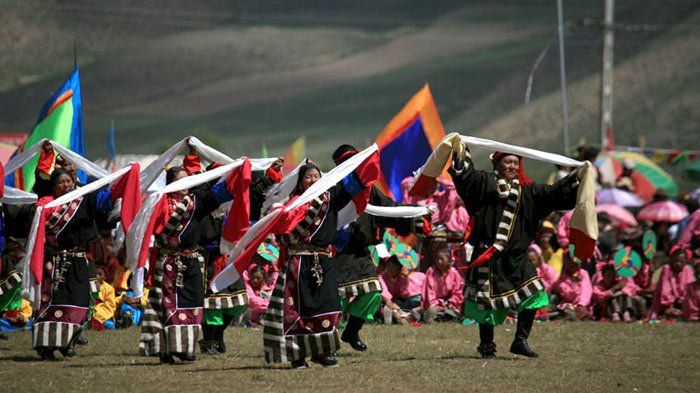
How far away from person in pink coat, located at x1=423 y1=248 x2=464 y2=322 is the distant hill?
22067 millimetres

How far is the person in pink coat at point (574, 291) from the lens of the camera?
13.3 meters

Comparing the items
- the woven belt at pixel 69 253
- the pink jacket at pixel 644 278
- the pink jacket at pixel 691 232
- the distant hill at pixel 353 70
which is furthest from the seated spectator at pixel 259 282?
the distant hill at pixel 353 70

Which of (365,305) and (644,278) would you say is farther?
(644,278)

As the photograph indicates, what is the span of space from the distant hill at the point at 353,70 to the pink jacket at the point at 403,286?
21.9m

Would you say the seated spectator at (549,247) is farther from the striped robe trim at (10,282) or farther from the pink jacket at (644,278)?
the striped robe trim at (10,282)

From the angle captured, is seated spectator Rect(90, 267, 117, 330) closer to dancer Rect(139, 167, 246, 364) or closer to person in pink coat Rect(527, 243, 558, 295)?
dancer Rect(139, 167, 246, 364)

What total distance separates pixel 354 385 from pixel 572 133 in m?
29.5

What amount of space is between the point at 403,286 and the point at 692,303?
331 centimetres

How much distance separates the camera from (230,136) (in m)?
45.6

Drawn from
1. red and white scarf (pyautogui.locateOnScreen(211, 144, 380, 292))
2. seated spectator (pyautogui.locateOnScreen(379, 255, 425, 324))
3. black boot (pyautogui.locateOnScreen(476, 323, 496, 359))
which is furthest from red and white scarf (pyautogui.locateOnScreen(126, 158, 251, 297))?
seated spectator (pyautogui.locateOnScreen(379, 255, 425, 324))

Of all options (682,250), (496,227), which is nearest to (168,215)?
(496,227)

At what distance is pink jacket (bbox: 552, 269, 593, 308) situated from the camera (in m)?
13.4

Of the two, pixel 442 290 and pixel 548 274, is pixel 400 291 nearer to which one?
pixel 442 290

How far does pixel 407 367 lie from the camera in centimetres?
895
